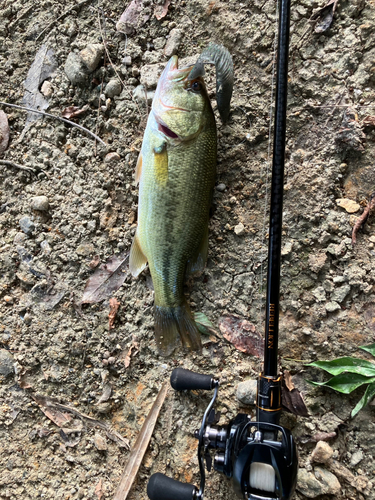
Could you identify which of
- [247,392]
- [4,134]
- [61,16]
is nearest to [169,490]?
[247,392]

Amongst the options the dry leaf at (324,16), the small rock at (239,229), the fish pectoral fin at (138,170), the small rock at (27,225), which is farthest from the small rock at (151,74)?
the small rock at (27,225)

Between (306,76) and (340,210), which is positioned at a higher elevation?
(306,76)

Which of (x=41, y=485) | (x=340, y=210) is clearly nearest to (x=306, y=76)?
(x=340, y=210)

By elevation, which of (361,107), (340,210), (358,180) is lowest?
(340,210)

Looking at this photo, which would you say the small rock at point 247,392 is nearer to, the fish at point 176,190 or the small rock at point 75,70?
the fish at point 176,190

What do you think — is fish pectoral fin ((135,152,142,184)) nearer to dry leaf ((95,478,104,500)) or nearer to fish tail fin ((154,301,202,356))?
fish tail fin ((154,301,202,356))

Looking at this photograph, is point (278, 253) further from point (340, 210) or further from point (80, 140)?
point (80, 140)
